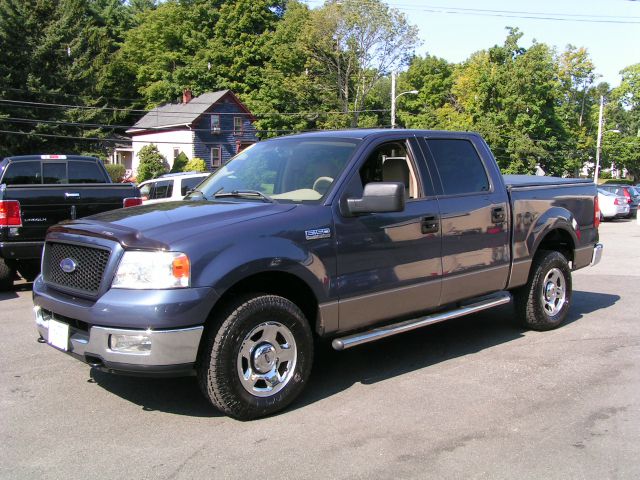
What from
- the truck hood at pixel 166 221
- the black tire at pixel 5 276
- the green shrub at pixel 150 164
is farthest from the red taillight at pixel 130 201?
the green shrub at pixel 150 164

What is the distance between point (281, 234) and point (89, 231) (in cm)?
132

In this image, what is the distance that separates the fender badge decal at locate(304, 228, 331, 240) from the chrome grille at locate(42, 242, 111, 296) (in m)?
1.34

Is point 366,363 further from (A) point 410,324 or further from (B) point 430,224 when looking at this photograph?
(B) point 430,224

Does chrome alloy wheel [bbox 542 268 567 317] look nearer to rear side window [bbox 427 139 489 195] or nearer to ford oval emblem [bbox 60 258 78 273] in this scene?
rear side window [bbox 427 139 489 195]

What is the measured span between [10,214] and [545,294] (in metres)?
6.84

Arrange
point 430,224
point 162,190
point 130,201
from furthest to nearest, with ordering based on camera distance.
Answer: point 162,190 < point 130,201 < point 430,224

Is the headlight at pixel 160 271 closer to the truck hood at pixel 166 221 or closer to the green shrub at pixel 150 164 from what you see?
the truck hood at pixel 166 221

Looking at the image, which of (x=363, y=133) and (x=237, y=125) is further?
(x=237, y=125)

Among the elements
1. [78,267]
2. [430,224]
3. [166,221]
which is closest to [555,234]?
[430,224]

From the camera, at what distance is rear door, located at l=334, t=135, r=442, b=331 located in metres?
4.52

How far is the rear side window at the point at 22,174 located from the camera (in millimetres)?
9766

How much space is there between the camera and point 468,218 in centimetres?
542

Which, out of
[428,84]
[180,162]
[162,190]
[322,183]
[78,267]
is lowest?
[78,267]

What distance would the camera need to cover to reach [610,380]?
500 centimetres
